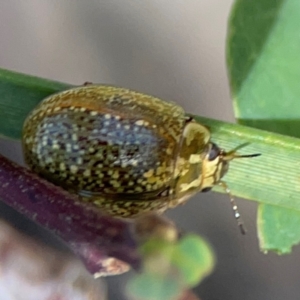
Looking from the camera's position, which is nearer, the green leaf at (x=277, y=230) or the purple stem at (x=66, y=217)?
the purple stem at (x=66, y=217)

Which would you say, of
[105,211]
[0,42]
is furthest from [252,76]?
[0,42]

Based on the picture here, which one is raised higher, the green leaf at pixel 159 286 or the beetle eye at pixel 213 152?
the beetle eye at pixel 213 152

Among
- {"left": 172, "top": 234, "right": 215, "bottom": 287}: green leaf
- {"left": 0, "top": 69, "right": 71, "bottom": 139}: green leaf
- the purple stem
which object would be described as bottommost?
{"left": 172, "top": 234, "right": 215, "bottom": 287}: green leaf

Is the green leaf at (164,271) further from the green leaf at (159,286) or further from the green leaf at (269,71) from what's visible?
the green leaf at (269,71)

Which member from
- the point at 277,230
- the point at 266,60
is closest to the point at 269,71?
the point at 266,60

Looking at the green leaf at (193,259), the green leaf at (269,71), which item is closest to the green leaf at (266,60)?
the green leaf at (269,71)

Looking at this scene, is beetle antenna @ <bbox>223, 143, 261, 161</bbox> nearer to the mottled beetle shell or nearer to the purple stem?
the mottled beetle shell

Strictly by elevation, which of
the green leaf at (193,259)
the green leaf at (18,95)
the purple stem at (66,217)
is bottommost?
the green leaf at (193,259)

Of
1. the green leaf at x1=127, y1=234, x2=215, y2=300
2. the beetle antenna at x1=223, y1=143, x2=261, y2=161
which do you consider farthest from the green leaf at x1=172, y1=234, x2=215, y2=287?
the beetle antenna at x1=223, y1=143, x2=261, y2=161
